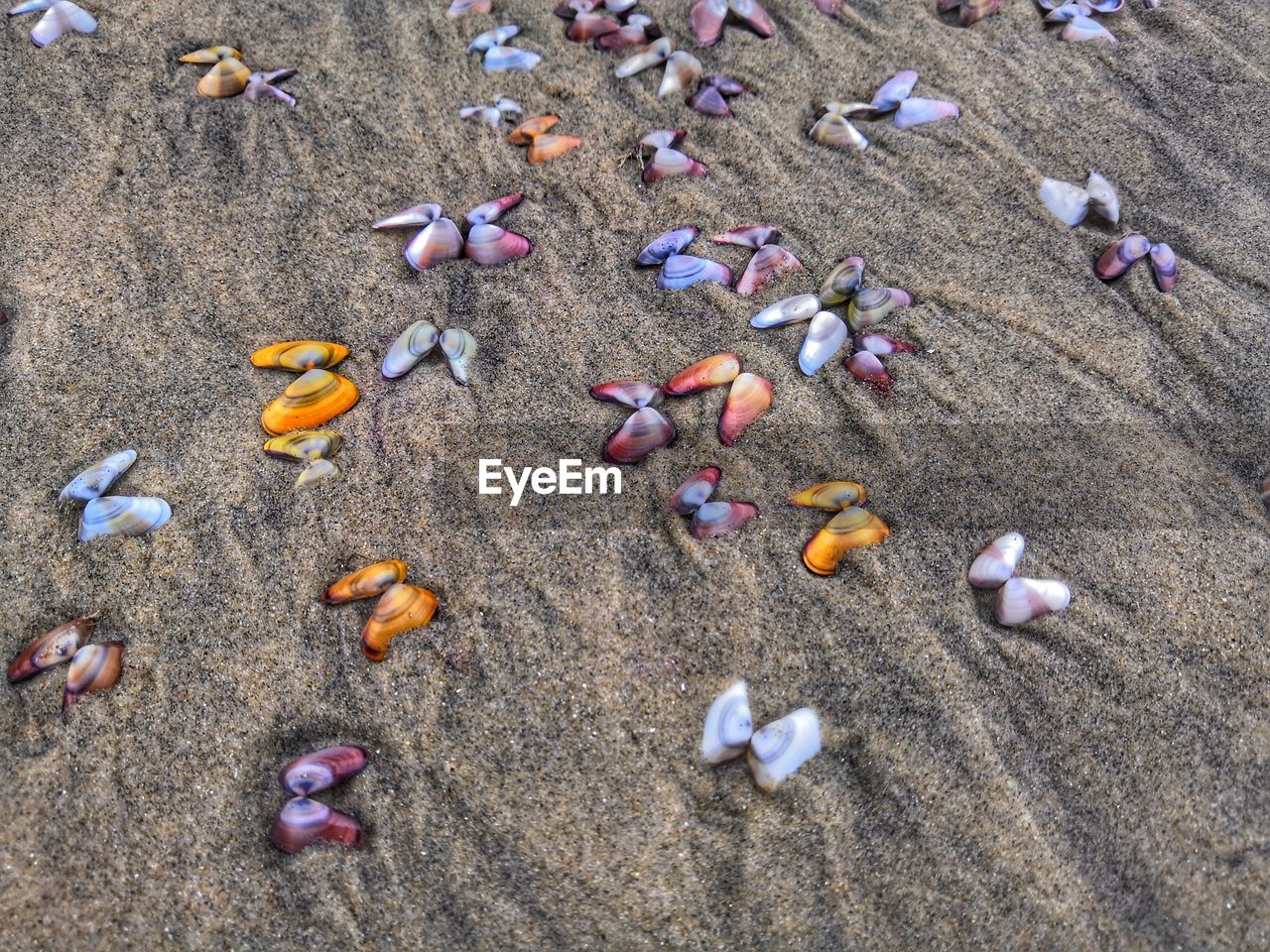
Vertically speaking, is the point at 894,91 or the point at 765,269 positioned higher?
the point at 894,91

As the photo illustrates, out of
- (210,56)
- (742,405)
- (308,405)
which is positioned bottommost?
(308,405)

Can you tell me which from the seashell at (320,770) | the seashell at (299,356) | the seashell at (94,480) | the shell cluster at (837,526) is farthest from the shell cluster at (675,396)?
the seashell at (94,480)

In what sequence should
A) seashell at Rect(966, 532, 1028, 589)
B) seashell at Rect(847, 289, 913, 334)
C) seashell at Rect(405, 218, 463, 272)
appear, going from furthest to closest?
seashell at Rect(405, 218, 463, 272)
seashell at Rect(847, 289, 913, 334)
seashell at Rect(966, 532, 1028, 589)

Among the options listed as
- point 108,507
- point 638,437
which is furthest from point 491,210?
point 108,507

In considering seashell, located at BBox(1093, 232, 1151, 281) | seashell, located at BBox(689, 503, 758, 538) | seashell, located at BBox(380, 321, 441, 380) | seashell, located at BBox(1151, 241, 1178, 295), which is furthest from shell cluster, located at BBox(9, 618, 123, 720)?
seashell, located at BBox(1151, 241, 1178, 295)

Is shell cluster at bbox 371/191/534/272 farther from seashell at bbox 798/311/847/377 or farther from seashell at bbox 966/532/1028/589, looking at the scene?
seashell at bbox 966/532/1028/589

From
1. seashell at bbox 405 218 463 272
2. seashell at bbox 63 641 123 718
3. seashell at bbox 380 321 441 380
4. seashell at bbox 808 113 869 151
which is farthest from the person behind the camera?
seashell at bbox 808 113 869 151

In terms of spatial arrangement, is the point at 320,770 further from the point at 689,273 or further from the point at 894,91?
the point at 894,91
